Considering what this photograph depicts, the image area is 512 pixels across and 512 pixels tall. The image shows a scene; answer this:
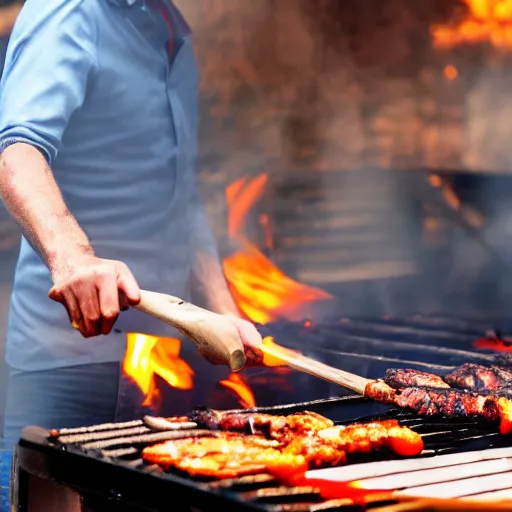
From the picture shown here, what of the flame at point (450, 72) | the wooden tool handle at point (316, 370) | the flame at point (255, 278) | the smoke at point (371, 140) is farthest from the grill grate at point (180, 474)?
the flame at point (450, 72)

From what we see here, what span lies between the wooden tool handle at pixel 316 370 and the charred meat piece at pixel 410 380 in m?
0.13

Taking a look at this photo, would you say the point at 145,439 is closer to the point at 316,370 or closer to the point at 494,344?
the point at 316,370

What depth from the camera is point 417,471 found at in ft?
9.05

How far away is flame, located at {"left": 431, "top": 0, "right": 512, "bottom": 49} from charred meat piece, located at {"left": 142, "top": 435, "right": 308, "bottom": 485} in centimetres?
432

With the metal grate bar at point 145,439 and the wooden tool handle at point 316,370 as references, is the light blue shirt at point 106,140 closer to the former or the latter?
the wooden tool handle at point 316,370

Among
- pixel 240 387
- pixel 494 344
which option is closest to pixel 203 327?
pixel 240 387

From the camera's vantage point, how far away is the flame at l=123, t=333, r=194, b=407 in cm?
451

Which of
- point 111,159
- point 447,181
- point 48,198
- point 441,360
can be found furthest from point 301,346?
point 447,181

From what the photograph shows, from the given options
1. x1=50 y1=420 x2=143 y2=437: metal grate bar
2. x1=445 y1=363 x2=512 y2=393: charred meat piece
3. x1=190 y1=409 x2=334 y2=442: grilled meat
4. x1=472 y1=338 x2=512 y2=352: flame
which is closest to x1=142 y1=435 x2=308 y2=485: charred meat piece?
x1=190 y1=409 x2=334 y2=442: grilled meat

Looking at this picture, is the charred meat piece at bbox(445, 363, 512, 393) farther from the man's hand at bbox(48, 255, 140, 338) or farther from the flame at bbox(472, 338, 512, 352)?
the man's hand at bbox(48, 255, 140, 338)

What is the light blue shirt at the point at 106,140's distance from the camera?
397 cm

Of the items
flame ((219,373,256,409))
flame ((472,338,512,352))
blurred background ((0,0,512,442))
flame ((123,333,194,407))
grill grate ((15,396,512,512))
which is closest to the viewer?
grill grate ((15,396,512,512))

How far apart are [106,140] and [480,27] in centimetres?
326

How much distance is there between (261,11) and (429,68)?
1.35 metres
